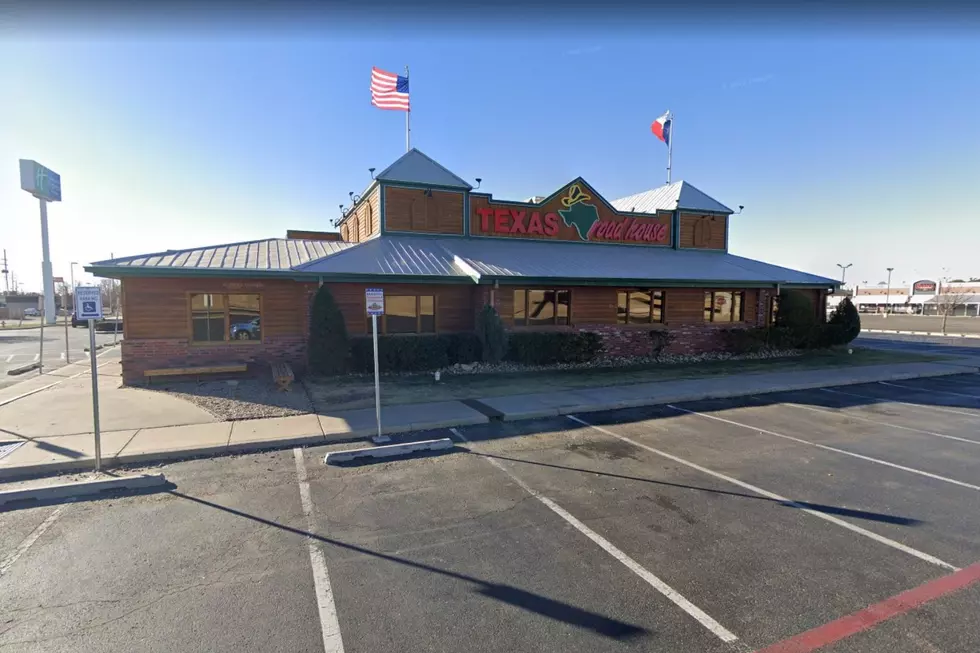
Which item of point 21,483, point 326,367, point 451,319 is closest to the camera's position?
point 21,483

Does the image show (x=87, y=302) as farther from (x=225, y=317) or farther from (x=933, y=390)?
(x=933, y=390)

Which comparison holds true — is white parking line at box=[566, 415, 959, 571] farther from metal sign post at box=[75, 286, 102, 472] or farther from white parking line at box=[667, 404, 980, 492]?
metal sign post at box=[75, 286, 102, 472]

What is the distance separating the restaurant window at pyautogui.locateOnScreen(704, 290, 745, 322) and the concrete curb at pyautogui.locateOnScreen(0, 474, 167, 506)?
18889mm

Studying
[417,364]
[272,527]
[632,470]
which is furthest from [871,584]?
[417,364]

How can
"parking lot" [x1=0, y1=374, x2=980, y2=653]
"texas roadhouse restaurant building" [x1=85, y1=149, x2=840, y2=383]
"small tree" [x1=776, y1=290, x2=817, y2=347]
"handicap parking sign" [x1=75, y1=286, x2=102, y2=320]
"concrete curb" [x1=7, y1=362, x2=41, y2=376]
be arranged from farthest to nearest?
"small tree" [x1=776, y1=290, x2=817, y2=347] < "concrete curb" [x1=7, y1=362, x2=41, y2=376] < "texas roadhouse restaurant building" [x1=85, y1=149, x2=840, y2=383] < "handicap parking sign" [x1=75, y1=286, x2=102, y2=320] < "parking lot" [x1=0, y1=374, x2=980, y2=653]

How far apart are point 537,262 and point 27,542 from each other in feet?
47.0

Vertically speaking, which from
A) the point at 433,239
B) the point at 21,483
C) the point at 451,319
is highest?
the point at 433,239

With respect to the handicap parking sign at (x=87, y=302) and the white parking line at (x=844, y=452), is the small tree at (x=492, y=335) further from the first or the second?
the handicap parking sign at (x=87, y=302)

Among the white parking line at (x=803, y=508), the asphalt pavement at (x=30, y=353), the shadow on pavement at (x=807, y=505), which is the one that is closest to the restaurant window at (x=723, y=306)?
the white parking line at (x=803, y=508)

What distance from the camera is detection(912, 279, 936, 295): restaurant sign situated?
301 ft

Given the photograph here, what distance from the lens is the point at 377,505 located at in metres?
5.46

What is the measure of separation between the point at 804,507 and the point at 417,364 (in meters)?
10.7

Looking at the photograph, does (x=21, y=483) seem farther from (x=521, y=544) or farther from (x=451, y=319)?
(x=451, y=319)

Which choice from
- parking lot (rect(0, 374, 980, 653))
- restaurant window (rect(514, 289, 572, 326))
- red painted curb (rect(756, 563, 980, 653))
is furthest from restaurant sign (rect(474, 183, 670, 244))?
red painted curb (rect(756, 563, 980, 653))
